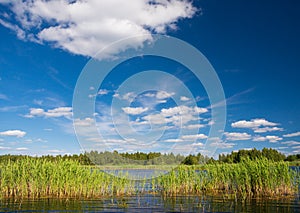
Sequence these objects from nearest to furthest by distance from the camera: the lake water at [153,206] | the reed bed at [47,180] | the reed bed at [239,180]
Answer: the lake water at [153,206] < the reed bed at [47,180] < the reed bed at [239,180]

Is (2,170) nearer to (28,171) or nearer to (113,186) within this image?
(28,171)

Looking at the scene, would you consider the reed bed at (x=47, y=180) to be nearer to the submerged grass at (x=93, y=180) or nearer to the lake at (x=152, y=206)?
the submerged grass at (x=93, y=180)

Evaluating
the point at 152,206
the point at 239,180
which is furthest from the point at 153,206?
the point at 239,180

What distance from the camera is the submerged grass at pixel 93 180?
16.4 m

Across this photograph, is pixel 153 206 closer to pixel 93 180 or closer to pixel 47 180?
pixel 93 180

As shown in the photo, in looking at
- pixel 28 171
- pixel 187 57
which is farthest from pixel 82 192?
pixel 187 57

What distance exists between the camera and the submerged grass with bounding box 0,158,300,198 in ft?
53.7

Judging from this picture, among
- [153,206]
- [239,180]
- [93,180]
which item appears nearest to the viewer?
[153,206]

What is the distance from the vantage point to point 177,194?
18344 millimetres

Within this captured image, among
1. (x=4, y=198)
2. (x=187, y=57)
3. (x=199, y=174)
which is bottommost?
(x=4, y=198)

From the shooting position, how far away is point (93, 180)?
17.6 metres

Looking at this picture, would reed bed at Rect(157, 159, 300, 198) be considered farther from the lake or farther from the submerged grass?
the lake

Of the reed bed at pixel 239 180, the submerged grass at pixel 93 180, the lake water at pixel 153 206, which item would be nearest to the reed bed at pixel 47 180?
the submerged grass at pixel 93 180

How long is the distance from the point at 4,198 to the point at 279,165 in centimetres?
1553
